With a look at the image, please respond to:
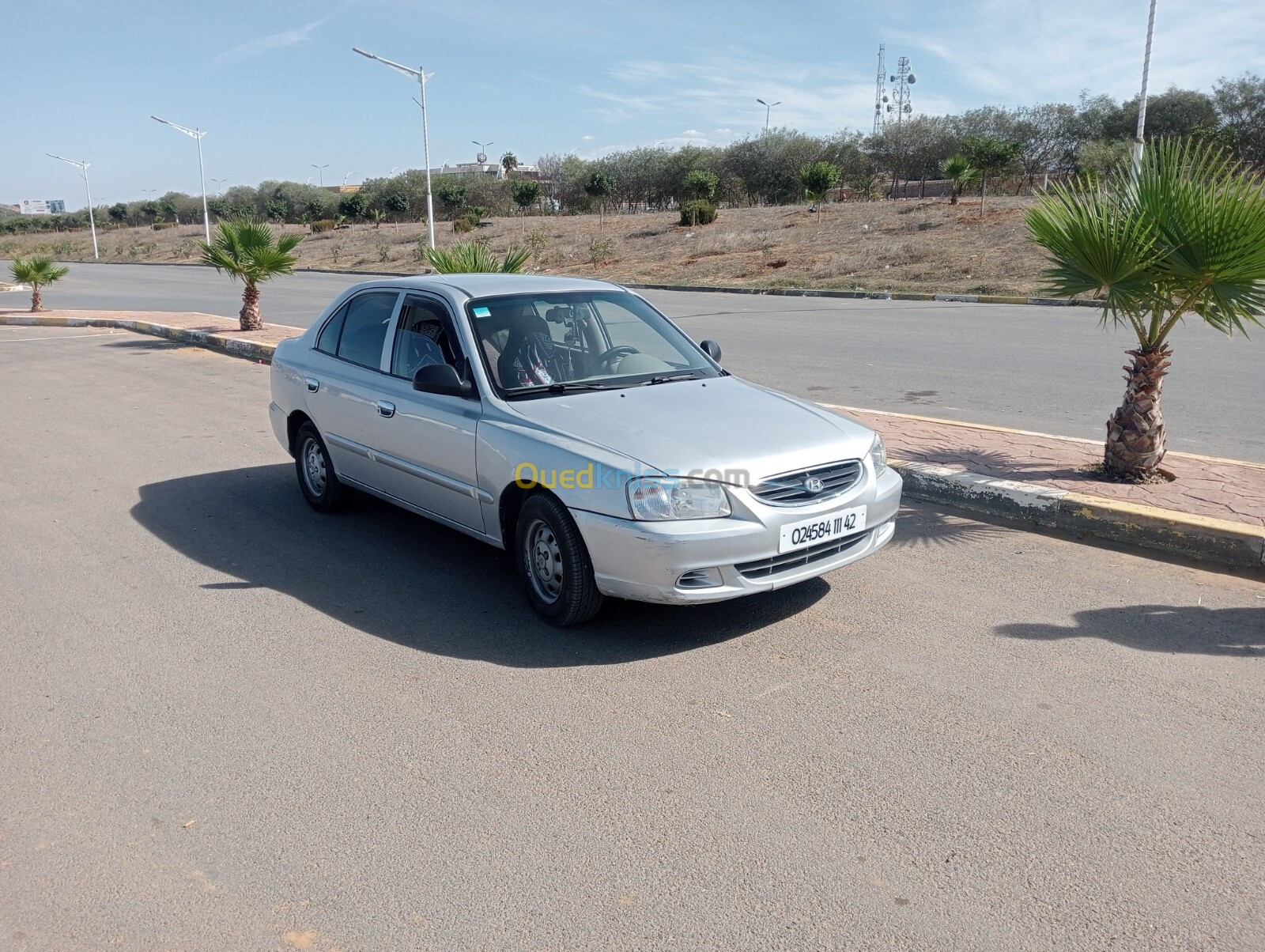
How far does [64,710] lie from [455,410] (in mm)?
2216

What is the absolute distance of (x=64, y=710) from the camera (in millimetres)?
4152

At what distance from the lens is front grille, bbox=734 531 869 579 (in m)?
4.52

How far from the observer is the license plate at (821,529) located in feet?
14.9

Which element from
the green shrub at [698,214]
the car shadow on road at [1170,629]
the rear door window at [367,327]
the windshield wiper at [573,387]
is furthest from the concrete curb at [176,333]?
the green shrub at [698,214]

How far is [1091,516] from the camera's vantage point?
6.13m

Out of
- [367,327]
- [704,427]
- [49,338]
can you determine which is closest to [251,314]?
[49,338]

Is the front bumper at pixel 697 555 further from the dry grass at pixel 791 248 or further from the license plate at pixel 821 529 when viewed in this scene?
the dry grass at pixel 791 248

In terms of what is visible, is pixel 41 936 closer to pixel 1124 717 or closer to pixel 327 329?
pixel 1124 717

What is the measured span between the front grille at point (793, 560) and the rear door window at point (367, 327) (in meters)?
2.78

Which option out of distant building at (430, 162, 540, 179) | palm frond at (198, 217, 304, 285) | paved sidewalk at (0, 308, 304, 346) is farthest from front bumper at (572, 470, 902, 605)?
distant building at (430, 162, 540, 179)

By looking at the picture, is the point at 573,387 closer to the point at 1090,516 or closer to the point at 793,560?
the point at 793,560

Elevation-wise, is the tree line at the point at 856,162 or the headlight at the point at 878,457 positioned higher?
the tree line at the point at 856,162

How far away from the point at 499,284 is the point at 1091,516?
373 cm

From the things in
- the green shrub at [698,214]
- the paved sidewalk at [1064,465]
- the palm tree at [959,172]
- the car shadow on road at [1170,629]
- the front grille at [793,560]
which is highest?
the palm tree at [959,172]
